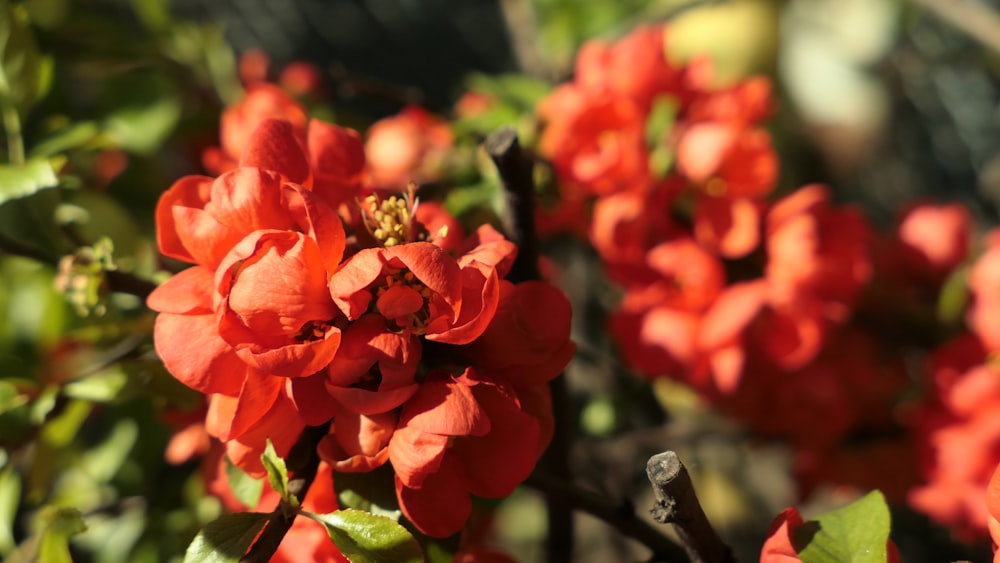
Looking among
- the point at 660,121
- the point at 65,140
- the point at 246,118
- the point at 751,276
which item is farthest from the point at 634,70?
the point at 65,140

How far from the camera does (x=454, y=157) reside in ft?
2.12

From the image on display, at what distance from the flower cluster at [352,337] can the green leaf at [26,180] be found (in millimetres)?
111

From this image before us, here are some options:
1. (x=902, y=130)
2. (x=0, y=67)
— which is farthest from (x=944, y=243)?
(x=902, y=130)

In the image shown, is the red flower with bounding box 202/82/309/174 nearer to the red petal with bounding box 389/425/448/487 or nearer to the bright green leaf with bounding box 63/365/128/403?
the bright green leaf with bounding box 63/365/128/403

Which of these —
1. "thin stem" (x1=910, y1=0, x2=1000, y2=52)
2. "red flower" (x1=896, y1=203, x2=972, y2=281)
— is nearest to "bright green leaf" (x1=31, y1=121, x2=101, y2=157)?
"red flower" (x1=896, y1=203, x2=972, y2=281)

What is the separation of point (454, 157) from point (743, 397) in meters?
0.27

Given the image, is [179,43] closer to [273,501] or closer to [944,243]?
[273,501]

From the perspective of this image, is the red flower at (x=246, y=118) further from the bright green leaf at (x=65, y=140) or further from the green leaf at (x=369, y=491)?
the green leaf at (x=369, y=491)

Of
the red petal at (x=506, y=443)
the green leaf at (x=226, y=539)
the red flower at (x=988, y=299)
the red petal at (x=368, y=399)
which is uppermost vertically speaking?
the red petal at (x=368, y=399)

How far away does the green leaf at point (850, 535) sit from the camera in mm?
344

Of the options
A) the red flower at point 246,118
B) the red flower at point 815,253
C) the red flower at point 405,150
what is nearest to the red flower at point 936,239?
the red flower at point 815,253

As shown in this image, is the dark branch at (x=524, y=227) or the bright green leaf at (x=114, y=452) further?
the bright green leaf at (x=114, y=452)

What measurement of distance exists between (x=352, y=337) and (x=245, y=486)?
103 millimetres

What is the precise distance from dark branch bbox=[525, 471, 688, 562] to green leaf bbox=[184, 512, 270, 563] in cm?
12
